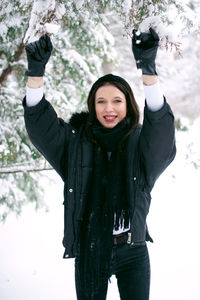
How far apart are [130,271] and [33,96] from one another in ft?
4.96

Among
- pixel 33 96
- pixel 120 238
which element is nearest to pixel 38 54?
pixel 33 96

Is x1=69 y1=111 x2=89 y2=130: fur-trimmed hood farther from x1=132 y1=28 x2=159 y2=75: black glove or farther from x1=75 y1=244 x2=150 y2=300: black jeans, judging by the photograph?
x1=75 y1=244 x2=150 y2=300: black jeans

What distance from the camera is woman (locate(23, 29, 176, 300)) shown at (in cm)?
197

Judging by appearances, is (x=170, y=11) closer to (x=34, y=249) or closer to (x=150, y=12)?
(x=150, y=12)

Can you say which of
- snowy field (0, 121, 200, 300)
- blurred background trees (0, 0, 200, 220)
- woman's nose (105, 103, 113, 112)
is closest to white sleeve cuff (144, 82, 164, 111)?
woman's nose (105, 103, 113, 112)

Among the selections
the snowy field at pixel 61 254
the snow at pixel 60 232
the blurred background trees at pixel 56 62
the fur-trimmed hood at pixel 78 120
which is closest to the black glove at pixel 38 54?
the snow at pixel 60 232

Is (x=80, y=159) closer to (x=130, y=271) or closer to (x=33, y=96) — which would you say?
(x=33, y=96)

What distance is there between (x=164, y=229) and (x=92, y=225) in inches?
227

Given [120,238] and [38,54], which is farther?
[120,238]

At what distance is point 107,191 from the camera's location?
215 centimetres

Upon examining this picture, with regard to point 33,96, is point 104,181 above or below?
below

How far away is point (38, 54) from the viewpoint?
5.73ft

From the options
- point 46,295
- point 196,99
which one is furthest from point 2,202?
point 196,99

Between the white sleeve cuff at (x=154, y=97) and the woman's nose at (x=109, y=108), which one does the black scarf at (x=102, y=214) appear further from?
the white sleeve cuff at (x=154, y=97)
